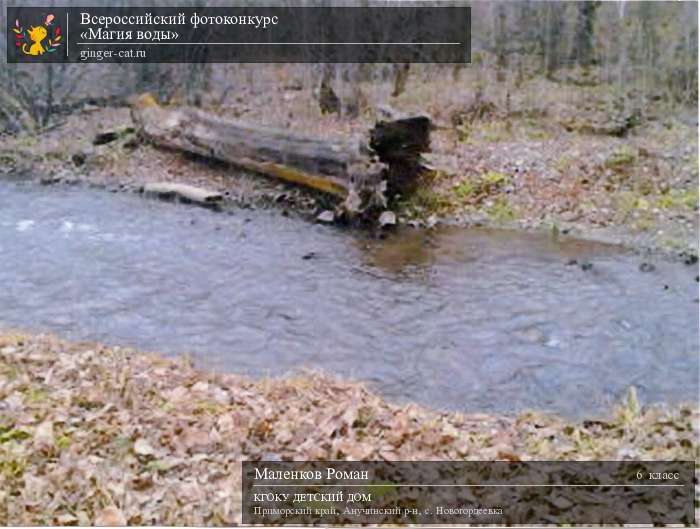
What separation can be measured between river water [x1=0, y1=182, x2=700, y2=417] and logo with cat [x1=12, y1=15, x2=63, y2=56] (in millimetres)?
1825

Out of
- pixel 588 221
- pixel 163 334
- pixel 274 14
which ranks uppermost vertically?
pixel 274 14

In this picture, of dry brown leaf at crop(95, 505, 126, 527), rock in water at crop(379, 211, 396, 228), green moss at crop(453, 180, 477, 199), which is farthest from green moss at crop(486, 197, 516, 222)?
dry brown leaf at crop(95, 505, 126, 527)

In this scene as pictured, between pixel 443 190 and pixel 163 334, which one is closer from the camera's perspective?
pixel 163 334

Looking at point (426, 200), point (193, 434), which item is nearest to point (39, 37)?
point (426, 200)

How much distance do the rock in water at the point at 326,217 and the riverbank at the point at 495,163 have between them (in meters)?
0.19

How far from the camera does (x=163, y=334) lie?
491cm

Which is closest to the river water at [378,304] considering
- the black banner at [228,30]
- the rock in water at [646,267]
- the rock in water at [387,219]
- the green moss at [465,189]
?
the rock in water at [646,267]

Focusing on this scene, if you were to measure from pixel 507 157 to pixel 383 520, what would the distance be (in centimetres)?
716

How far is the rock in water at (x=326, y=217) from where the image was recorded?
24.7ft

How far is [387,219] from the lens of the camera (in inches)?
Result: 288

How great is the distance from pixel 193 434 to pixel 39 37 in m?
6.64

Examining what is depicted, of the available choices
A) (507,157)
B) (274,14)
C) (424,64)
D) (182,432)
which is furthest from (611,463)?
(424,64)

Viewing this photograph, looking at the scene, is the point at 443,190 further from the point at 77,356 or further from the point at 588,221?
the point at 77,356

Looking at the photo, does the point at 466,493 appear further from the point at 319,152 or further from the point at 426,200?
the point at 319,152
